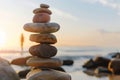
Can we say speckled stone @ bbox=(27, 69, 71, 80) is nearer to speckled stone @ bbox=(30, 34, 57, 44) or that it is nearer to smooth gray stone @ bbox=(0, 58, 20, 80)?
smooth gray stone @ bbox=(0, 58, 20, 80)

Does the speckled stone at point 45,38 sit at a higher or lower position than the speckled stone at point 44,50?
higher

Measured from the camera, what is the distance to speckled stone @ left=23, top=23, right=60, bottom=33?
9.69 meters

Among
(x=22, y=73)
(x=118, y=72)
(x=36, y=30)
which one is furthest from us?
(x=118, y=72)

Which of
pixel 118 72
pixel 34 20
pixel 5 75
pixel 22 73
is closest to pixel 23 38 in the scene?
pixel 22 73

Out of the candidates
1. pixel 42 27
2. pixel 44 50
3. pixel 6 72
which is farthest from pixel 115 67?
pixel 6 72

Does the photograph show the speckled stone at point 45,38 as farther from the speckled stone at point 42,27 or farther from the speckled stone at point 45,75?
the speckled stone at point 45,75

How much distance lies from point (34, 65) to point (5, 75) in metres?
1.00

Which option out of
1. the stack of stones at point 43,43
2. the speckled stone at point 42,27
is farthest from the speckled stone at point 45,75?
the speckled stone at point 42,27

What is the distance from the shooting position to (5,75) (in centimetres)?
900

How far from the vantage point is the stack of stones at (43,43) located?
9668mm

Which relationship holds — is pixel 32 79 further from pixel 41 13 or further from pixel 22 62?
pixel 22 62

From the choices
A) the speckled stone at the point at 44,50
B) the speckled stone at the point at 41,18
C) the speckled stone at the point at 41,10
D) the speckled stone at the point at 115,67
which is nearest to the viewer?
the speckled stone at the point at 44,50

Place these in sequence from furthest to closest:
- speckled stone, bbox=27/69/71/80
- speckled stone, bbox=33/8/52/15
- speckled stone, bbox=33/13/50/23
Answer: speckled stone, bbox=33/8/52/15
speckled stone, bbox=33/13/50/23
speckled stone, bbox=27/69/71/80

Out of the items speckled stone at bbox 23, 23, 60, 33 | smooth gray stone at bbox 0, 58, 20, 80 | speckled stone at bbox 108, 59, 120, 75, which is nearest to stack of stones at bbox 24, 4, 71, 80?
speckled stone at bbox 23, 23, 60, 33
